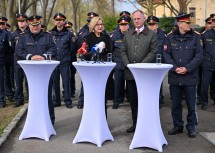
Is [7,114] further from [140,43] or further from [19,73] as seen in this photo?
[140,43]

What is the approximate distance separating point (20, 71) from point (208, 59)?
427cm

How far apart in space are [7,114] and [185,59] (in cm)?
403

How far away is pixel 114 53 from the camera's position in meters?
8.43

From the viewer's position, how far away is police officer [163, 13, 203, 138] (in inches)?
233

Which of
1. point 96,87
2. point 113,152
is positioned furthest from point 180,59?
point 113,152

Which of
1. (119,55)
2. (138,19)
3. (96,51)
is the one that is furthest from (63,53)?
(138,19)

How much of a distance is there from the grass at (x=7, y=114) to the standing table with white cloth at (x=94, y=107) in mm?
1680

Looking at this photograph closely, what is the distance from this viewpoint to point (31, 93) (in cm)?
591

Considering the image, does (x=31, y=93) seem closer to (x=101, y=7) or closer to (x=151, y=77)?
(x=151, y=77)

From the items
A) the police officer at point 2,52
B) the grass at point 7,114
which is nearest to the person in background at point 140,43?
the grass at point 7,114

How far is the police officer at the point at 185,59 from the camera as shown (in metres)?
5.92

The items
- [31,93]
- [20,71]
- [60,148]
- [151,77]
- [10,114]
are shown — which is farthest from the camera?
[20,71]

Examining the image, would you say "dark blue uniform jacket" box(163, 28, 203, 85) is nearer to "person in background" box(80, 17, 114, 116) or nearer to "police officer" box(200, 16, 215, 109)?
"person in background" box(80, 17, 114, 116)

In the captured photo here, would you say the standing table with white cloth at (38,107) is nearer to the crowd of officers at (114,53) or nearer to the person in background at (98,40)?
the crowd of officers at (114,53)
